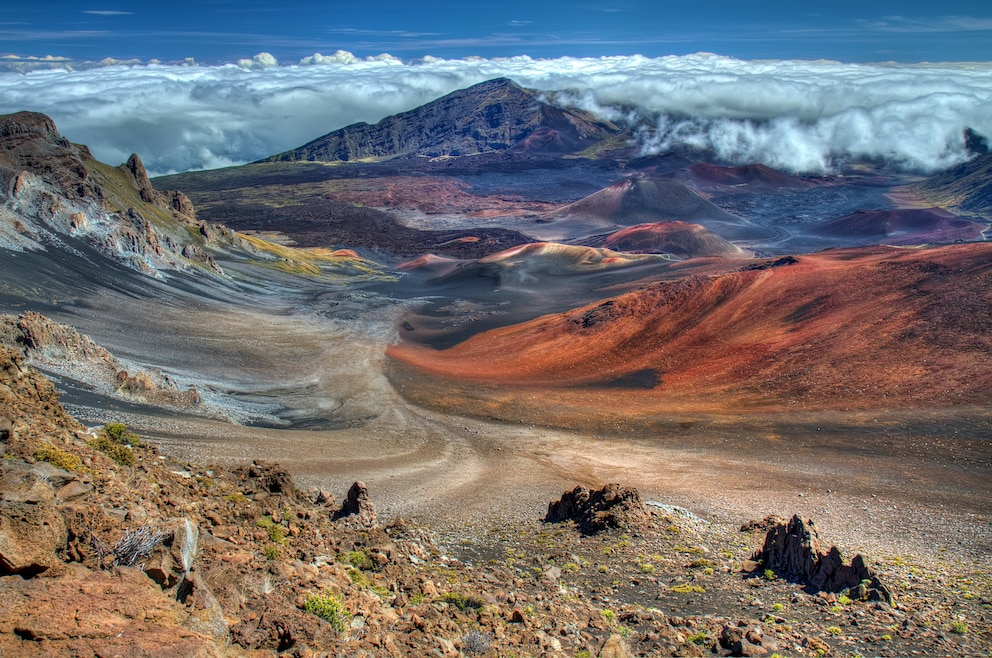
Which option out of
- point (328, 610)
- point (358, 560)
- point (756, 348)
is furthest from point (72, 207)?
point (328, 610)

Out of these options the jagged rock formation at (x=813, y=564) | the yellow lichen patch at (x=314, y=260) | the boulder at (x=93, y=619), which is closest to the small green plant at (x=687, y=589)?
the jagged rock formation at (x=813, y=564)

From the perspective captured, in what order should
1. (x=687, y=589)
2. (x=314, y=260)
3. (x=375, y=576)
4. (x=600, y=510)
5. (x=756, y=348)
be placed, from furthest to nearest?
(x=314, y=260) → (x=756, y=348) → (x=600, y=510) → (x=687, y=589) → (x=375, y=576)

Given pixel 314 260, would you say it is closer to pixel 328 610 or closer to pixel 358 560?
pixel 358 560

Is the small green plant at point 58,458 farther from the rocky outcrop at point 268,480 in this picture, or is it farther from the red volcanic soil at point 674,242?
the red volcanic soil at point 674,242

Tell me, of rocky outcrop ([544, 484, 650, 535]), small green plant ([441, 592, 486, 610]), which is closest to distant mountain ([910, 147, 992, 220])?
rocky outcrop ([544, 484, 650, 535])

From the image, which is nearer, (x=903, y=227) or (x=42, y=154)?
(x=42, y=154)

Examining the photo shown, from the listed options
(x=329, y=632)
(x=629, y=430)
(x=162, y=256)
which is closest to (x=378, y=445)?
(x=629, y=430)

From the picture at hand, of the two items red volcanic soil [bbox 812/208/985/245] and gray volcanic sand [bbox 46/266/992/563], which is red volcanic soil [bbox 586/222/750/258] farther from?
gray volcanic sand [bbox 46/266/992/563]
